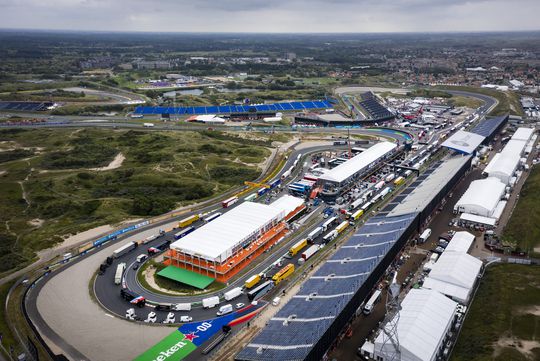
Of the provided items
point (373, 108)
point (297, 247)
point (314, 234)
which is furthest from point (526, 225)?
point (373, 108)

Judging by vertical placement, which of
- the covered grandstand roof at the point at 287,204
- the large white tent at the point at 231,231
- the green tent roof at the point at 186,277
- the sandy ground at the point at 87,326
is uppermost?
the large white tent at the point at 231,231

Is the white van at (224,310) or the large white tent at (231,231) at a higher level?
the large white tent at (231,231)

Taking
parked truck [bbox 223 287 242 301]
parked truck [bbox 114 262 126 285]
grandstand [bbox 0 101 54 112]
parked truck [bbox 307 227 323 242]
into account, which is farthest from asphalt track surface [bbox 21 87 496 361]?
grandstand [bbox 0 101 54 112]

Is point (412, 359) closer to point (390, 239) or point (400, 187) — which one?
point (390, 239)

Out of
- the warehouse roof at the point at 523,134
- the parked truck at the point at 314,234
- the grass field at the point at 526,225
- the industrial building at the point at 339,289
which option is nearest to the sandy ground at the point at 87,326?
the industrial building at the point at 339,289

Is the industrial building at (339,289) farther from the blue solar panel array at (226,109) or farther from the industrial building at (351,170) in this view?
the blue solar panel array at (226,109)

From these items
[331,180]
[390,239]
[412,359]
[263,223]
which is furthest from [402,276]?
[331,180]

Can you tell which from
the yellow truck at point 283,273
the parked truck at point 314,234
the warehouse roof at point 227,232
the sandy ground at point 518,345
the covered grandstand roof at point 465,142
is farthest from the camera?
the covered grandstand roof at point 465,142
